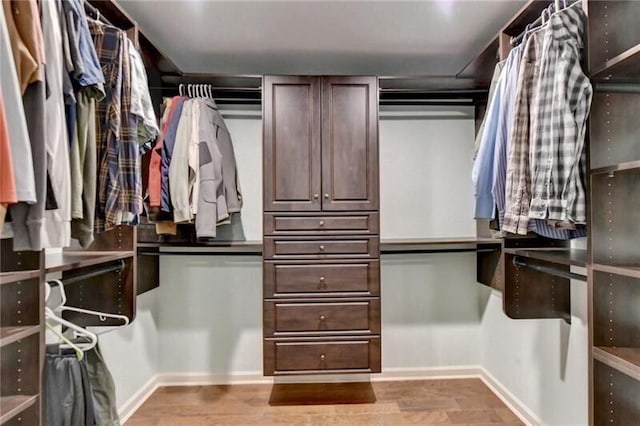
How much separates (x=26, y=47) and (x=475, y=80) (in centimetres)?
249

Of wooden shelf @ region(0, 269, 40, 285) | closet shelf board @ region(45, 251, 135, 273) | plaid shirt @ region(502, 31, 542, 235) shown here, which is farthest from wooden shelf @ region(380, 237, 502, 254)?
wooden shelf @ region(0, 269, 40, 285)

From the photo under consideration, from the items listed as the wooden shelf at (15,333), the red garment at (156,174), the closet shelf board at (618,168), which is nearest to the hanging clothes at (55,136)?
the wooden shelf at (15,333)

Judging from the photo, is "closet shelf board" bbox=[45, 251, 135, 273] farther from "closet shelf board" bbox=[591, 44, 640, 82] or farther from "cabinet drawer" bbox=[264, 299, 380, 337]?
"closet shelf board" bbox=[591, 44, 640, 82]

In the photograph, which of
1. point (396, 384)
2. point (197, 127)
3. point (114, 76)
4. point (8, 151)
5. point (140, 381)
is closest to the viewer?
point (8, 151)

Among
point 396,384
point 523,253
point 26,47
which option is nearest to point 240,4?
point 26,47

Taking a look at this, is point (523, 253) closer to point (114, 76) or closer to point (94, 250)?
point (114, 76)

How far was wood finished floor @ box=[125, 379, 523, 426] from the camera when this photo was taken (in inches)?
84.1

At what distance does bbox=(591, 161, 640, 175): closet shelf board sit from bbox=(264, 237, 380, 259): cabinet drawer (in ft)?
3.95

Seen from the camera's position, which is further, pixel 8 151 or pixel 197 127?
pixel 197 127

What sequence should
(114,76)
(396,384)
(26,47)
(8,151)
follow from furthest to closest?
(396,384) → (114,76) → (26,47) → (8,151)

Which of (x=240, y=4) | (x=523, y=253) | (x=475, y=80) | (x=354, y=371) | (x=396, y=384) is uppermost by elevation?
(x=240, y=4)

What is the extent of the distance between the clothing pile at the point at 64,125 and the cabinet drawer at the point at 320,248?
84 centimetres

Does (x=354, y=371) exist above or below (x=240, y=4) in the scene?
below

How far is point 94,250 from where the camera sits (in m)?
1.78
